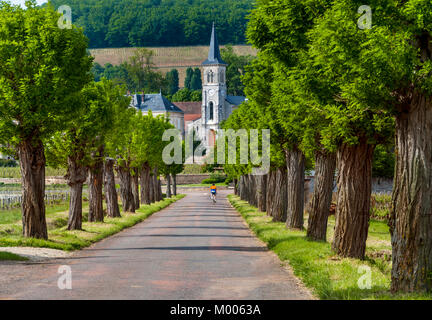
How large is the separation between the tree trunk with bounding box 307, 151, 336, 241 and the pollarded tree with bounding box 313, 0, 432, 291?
1021 cm

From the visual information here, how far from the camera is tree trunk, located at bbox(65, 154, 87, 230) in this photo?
30281 millimetres

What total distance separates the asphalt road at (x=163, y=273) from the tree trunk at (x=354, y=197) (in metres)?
1.97

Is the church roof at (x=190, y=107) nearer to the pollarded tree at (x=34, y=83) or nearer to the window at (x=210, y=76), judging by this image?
the window at (x=210, y=76)

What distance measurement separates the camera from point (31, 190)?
24250 millimetres

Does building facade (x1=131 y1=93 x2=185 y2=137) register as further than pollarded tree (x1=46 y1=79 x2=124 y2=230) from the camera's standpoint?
Yes

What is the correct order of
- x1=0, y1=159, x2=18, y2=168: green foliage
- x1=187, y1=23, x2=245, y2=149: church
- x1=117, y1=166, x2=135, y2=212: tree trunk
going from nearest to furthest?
x1=117, y1=166, x2=135, y2=212: tree trunk
x1=0, y1=159, x2=18, y2=168: green foliage
x1=187, y1=23, x2=245, y2=149: church

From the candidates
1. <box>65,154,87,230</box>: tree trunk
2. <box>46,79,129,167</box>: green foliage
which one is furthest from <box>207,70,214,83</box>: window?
<box>65,154,87,230</box>: tree trunk

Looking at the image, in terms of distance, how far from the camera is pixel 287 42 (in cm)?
1941

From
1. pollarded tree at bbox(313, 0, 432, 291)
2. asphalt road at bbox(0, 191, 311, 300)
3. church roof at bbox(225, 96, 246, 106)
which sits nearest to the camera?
pollarded tree at bbox(313, 0, 432, 291)

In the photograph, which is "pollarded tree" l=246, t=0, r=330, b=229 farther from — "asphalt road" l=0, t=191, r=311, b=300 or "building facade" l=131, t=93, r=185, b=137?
"building facade" l=131, t=93, r=185, b=137

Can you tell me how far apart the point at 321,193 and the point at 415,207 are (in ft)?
35.4

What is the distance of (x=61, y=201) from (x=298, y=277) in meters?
50.5

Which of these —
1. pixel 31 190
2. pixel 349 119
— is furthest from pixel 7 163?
pixel 349 119

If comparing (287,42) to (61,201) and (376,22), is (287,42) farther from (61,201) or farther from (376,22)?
(61,201)
